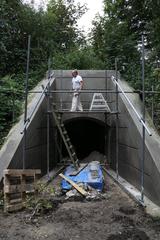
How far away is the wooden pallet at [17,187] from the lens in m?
8.05

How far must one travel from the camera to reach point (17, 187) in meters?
8.37

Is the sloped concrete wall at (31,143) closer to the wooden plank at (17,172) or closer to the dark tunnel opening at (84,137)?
the wooden plank at (17,172)

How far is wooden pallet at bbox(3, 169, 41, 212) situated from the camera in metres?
8.05

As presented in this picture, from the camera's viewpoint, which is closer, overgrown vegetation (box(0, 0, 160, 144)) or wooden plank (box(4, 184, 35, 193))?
wooden plank (box(4, 184, 35, 193))

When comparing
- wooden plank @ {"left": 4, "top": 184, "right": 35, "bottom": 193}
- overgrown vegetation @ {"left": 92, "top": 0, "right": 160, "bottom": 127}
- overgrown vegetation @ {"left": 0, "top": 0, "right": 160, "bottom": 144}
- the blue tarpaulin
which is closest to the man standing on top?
overgrown vegetation @ {"left": 0, "top": 0, "right": 160, "bottom": 144}

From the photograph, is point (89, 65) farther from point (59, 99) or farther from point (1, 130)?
point (1, 130)

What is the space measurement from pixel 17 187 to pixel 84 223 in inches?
64.9

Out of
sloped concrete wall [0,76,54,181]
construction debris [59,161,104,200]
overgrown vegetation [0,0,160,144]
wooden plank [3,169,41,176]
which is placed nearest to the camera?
wooden plank [3,169,41,176]

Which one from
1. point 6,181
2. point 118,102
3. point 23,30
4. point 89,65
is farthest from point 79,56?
point 6,181

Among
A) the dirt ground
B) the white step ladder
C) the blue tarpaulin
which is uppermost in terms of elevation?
the white step ladder

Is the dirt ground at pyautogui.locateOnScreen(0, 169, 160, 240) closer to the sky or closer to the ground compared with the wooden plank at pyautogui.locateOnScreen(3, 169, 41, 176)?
closer to the ground

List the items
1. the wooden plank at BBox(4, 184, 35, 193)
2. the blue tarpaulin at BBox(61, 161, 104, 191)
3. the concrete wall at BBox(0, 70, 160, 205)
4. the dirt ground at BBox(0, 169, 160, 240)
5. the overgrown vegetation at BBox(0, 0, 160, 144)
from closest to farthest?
the dirt ground at BBox(0, 169, 160, 240)
the wooden plank at BBox(4, 184, 35, 193)
the concrete wall at BBox(0, 70, 160, 205)
the blue tarpaulin at BBox(61, 161, 104, 191)
the overgrown vegetation at BBox(0, 0, 160, 144)

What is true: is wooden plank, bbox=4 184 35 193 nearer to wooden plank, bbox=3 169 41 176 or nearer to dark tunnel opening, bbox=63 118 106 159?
wooden plank, bbox=3 169 41 176

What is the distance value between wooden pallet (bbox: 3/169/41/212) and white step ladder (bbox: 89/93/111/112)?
4.91 m
